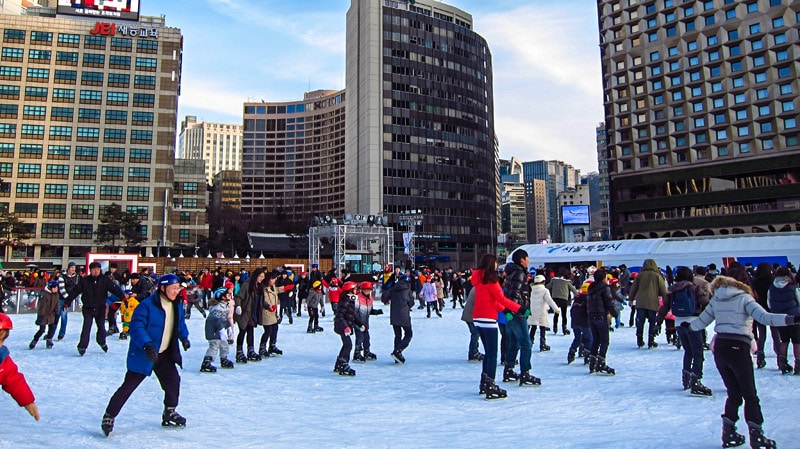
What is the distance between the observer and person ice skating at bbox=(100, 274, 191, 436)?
5.43m

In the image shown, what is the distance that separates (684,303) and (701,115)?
60.8m

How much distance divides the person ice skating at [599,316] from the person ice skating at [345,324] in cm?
399

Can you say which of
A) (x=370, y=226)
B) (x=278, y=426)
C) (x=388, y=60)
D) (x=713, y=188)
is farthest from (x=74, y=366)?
(x=388, y=60)

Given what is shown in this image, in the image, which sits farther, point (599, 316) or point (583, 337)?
point (583, 337)

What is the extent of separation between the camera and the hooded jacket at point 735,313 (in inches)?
191

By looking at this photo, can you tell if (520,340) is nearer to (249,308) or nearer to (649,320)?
(649,320)

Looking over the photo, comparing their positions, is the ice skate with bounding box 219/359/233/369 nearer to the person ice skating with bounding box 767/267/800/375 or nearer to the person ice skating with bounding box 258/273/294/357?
the person ice skating with bounding box 258/273/294/357

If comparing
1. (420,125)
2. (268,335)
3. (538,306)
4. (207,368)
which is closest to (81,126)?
(420,125)

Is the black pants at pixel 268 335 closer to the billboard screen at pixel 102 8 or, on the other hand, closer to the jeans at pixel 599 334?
the jeans at pixel 599 334

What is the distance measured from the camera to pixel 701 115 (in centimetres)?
5947

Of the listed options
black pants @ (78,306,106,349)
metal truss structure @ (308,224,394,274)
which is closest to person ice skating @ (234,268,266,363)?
black pants @ (78,306,106,349)

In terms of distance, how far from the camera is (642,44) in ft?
209

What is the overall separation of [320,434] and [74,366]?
6.73 meters

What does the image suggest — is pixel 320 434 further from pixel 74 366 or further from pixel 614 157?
pixel 614 157
